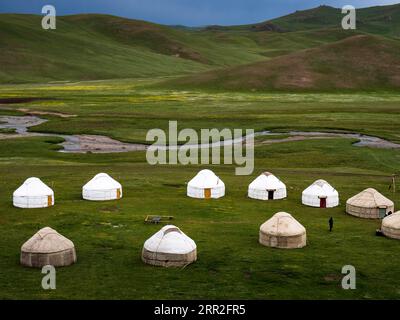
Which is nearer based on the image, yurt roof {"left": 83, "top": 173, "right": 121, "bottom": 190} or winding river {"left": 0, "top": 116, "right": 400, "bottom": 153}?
yurt roof {"left": 83, "top": 173, "right": 121, "bottom": 190}

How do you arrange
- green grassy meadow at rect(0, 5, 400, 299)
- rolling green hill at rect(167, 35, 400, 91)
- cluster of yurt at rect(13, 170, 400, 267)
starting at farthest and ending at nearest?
rolling green hill at rect(167, 35, 400, 91), cluster of yurt at rect(13, 170, 400, 267), green grassy meadow at rect(0, 5, 400, 299)

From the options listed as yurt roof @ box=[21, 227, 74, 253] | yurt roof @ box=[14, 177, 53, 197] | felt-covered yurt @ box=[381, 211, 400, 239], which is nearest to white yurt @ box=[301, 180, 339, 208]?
felt-covered yurt @ box=[381, 211, 400, 239]

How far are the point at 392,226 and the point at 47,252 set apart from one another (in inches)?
832

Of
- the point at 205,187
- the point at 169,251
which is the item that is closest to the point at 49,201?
the point at 205,187

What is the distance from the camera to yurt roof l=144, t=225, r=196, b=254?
105ft

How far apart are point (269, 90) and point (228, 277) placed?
13275 centimetres

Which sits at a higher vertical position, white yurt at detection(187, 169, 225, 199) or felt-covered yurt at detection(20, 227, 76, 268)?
white yurt at detection(187, 169, 225, 199)

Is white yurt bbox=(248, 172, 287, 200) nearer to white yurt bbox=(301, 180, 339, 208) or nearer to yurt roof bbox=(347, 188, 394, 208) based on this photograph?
white yurt bbox=(301, 180, 339, 208)

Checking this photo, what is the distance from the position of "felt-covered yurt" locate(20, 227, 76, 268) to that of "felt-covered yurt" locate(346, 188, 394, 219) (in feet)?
72.1

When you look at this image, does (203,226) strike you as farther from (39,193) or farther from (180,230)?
(39,193)
